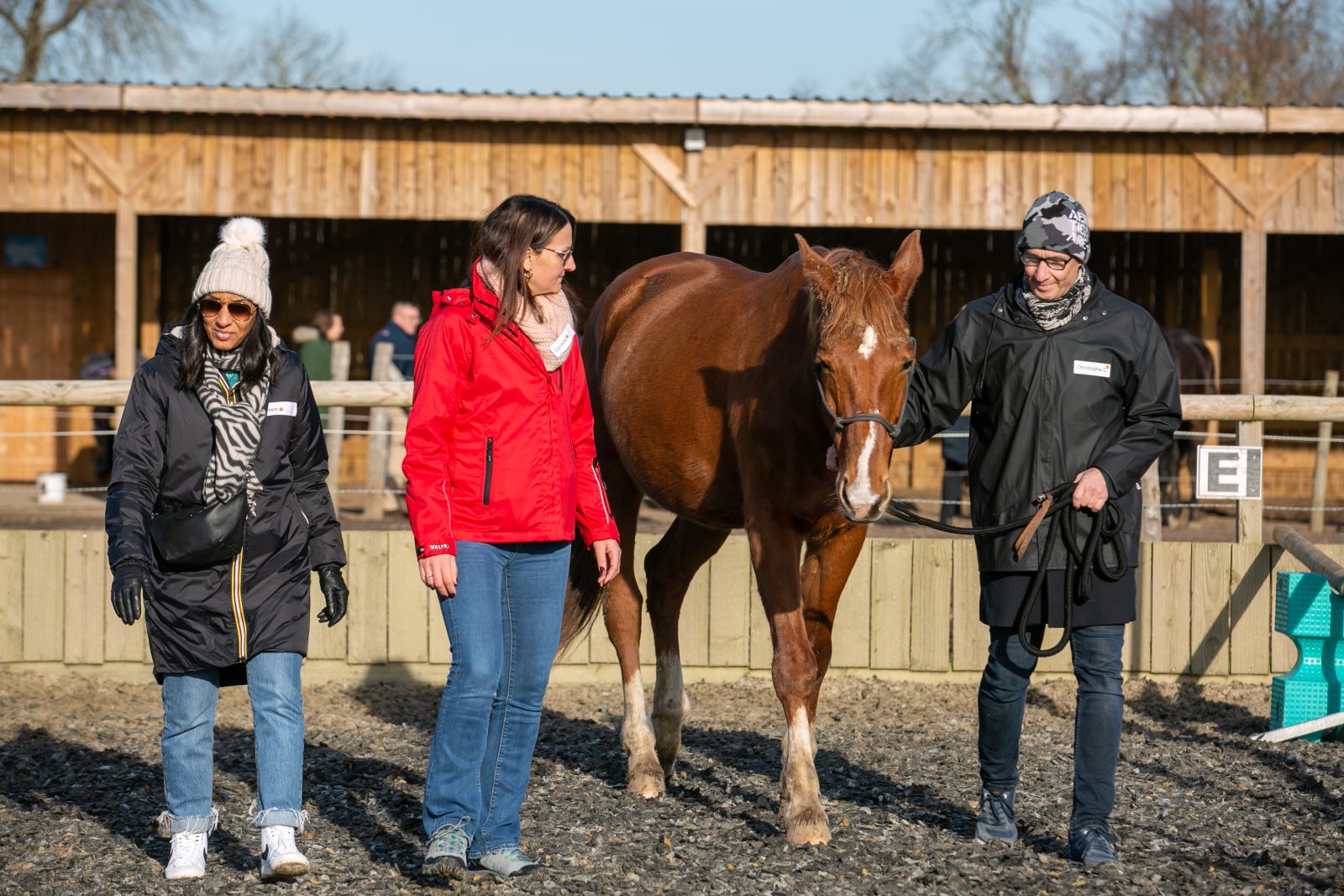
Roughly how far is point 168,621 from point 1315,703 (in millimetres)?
4378

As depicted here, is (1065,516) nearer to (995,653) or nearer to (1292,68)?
(995,653)

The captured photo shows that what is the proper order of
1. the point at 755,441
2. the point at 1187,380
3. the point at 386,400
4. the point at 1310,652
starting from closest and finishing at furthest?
1. the point at 755,441
2. the point at 1310,652
3. the point at 386,400
4. the point at 1187,380

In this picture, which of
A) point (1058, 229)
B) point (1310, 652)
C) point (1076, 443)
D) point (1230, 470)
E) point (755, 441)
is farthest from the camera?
point (1230, 470)

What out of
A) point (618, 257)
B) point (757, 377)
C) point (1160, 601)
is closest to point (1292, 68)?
point (618, 257)

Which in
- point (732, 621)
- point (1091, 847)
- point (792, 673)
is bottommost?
point (1091, 847)

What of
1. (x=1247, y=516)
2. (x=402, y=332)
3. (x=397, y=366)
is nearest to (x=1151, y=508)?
(x=1247, y=516)

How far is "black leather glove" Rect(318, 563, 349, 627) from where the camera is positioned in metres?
3.82

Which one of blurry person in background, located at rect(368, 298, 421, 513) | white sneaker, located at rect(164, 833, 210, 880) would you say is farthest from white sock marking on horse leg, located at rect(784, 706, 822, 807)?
blurry person in background, located at rect(368, 298, 421, 513)

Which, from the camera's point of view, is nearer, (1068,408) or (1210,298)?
(1068,408)

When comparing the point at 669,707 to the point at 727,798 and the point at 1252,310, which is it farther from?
the point at 1252,310

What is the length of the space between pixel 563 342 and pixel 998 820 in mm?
1917

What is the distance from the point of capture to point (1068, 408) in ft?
12.9

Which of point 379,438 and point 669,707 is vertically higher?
point 379,438

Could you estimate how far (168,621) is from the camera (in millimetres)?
3709
